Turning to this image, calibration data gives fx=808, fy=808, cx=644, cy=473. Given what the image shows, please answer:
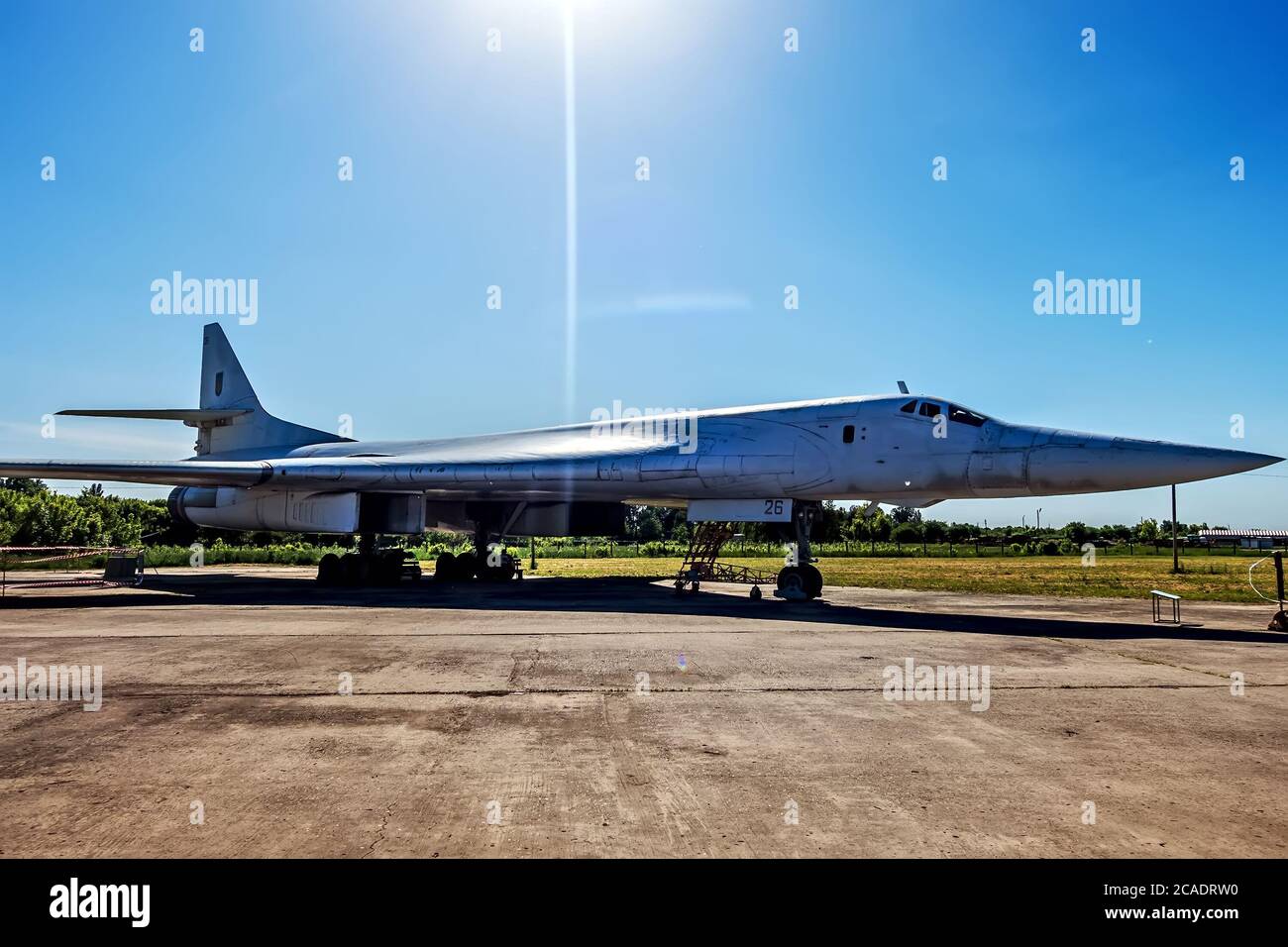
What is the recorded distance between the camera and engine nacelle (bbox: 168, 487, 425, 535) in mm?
20016

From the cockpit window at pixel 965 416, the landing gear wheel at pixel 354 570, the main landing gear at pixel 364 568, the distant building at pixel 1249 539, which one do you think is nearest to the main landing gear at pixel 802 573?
the cockpit window at pixel 965 416

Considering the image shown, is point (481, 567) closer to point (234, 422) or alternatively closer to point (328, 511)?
point (328, 511)

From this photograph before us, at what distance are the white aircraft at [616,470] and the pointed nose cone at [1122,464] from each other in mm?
17

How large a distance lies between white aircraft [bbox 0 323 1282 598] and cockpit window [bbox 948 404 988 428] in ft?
0.08

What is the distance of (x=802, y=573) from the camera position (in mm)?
15195

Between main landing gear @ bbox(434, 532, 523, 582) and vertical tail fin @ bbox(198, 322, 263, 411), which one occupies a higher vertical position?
vertical tail fin @ bbox(198, 322, 263, 411)

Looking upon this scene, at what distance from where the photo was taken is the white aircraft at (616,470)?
12.3 m

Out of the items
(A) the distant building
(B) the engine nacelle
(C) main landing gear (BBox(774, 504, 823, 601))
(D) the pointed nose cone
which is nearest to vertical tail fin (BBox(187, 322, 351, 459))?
(B) the engine nacelle

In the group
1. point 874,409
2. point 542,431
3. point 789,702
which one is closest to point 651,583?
point 542,431

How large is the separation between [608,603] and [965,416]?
682 centimetres

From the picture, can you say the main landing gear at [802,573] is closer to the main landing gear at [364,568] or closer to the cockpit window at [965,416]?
the cockpit window at [965,416]

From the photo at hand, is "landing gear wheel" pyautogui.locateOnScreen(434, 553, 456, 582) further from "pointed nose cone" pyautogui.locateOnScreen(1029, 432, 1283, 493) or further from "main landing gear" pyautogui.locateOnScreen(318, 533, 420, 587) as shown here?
"pointed nose cone" pyautogui.locateOnScreen(1029, 432, 1283, 493)

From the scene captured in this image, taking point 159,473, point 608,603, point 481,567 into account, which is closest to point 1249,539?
point 481,567
